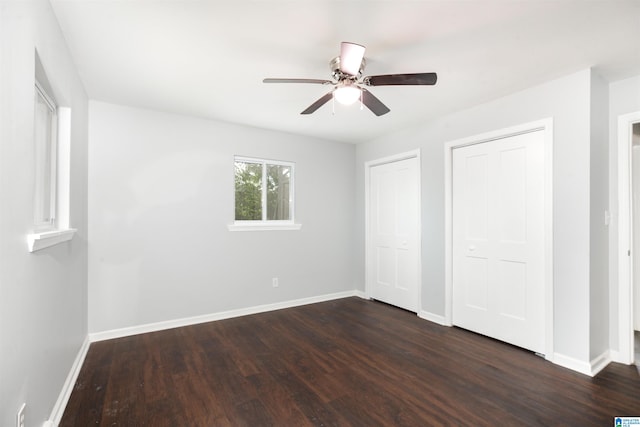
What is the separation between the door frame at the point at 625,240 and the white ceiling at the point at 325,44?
1.68 feet

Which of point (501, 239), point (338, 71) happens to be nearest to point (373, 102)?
point (338, 71)

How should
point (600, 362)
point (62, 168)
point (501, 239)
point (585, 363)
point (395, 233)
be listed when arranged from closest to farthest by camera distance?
point (62, 168)
point (585, 363)
point (600, 362)
point (501, 239)
point (395, 233)

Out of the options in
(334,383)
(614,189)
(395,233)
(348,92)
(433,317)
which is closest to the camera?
(348,92)

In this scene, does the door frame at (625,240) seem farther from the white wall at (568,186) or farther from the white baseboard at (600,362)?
the white wall at (568,186)

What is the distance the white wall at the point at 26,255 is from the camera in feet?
3.75

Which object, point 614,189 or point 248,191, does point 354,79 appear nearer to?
point 248,191

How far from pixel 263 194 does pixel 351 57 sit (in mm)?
2618

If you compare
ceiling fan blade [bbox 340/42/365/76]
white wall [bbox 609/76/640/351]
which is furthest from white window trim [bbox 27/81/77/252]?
white wall [bbox 609/76/640/351]

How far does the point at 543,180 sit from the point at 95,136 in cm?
429

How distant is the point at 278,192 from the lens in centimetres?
426

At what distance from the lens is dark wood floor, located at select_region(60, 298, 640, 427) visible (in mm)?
1892

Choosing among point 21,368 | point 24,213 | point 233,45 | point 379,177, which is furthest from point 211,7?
point 379,177

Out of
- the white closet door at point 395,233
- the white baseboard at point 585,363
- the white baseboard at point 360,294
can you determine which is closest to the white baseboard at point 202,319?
the white baseboard at point 360,294

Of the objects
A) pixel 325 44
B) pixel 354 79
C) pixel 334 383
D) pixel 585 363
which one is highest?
pixel 325 44
